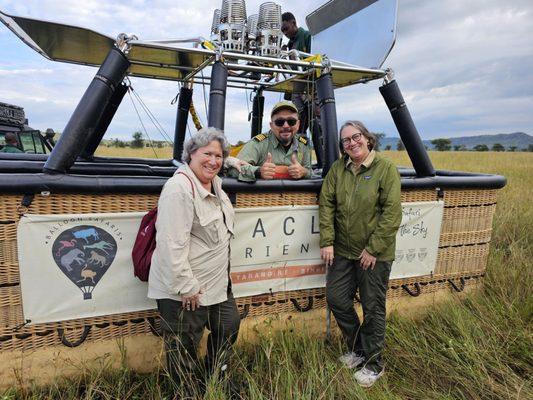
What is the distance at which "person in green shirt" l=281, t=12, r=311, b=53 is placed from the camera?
4.96 m

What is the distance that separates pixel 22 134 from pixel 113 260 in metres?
7.65

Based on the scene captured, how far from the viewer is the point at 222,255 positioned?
236 cm

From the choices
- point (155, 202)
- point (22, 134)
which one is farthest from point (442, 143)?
point (155, 202)

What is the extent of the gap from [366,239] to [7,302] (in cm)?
218

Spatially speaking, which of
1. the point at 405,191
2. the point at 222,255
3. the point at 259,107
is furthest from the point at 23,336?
the point at 259,107

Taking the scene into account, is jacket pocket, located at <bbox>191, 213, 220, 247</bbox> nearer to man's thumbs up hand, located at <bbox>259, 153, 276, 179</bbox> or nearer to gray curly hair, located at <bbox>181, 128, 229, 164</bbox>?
gray curly hair, located at <bbox>181, 128, 229, 164</bbox>

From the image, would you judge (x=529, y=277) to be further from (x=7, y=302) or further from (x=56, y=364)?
(x=7, y=302)

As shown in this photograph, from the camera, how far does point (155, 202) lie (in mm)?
2547

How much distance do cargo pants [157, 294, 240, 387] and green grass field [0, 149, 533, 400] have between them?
16 centimetres

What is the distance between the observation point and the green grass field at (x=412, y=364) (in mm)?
2367

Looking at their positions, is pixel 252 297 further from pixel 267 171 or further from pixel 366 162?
pixel 366 162

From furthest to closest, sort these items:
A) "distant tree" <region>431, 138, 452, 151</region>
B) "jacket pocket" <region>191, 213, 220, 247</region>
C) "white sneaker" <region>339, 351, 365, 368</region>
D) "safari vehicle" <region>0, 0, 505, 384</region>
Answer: "distant tree" <region>431, 138, 452, 151</region>
"white sneaker" <region>339, 351, 365, 368</region>
"safari vehicle" <region>0, 0, 505, 384</region>
"jacket pocket" <region>191, 213, 220, 247</region>

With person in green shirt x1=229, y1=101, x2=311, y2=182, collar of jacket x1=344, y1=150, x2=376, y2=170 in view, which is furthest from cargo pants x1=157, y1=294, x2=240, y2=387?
collar of jacket x1=344, y1=150, x2=376, y2=170

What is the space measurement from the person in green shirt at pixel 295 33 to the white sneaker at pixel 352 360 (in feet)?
11.9
